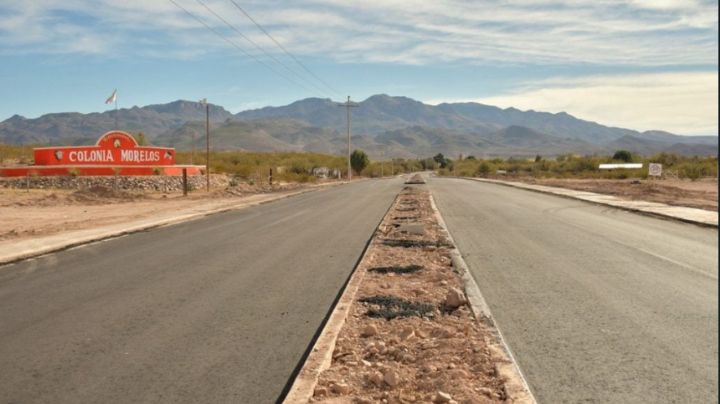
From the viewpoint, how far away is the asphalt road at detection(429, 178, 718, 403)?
477 centimetres

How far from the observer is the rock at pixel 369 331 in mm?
6191

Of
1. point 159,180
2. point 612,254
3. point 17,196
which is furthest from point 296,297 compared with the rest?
point 159,180

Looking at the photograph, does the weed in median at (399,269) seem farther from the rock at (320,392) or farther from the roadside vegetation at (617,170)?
the roadside vegetation at (617,170)

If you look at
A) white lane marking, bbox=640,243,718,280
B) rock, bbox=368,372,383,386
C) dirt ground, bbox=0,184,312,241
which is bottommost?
dirt ground, bbox=0,184,312,241

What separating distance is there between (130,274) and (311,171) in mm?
82694

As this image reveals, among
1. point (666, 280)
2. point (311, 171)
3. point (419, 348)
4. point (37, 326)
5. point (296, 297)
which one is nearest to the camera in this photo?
point (419, 348)

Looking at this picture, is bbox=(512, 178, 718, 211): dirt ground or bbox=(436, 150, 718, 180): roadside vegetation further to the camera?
bbox=(436, 150, 718, 180): roadside vegetation

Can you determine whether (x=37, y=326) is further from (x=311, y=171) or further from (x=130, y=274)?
(x=311, y=171)

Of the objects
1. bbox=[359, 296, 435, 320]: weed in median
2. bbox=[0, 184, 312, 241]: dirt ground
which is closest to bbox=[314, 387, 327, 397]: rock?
bbox=[359, 296, 435, 320]: weed in median

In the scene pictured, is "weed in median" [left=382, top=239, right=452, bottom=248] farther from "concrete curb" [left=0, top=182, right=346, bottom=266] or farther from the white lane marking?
"concrete curb" [left=0, top=182, right=346, bottom=266]

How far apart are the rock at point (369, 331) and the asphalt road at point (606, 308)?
4.25 ft

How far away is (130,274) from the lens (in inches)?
399

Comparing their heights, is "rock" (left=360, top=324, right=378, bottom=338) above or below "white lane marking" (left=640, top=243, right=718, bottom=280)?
below

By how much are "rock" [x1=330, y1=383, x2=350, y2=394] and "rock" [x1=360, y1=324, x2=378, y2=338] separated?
57.4 inches
